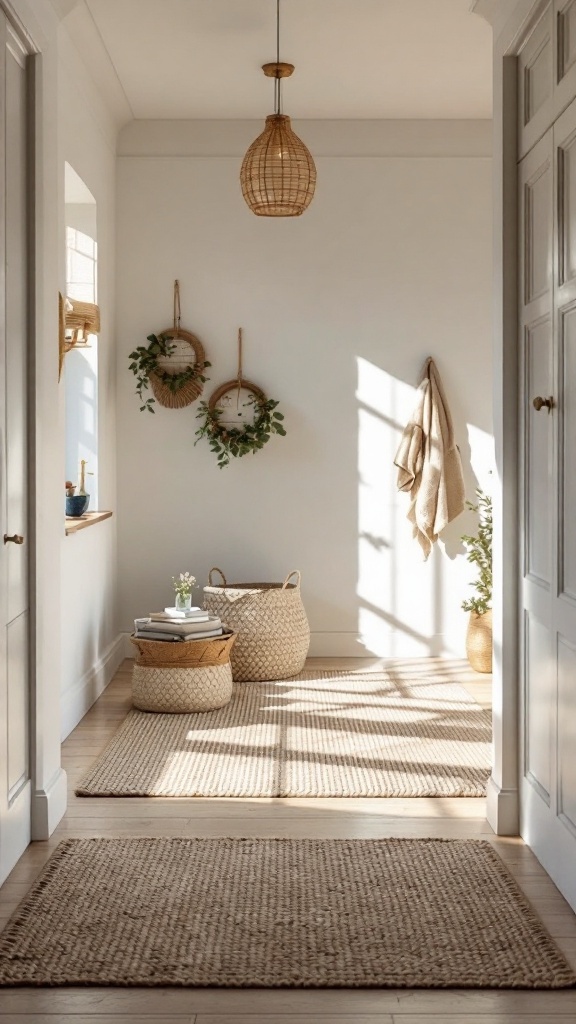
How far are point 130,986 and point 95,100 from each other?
4.11m

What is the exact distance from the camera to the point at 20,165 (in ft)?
9.97

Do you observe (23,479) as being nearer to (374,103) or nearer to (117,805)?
(117,805)

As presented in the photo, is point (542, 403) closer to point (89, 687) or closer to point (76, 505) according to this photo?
point (76, 505)

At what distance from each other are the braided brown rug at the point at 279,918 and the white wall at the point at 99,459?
137 cm

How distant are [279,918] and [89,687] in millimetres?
2433

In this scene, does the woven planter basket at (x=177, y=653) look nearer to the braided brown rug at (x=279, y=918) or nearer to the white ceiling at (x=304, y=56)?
the braided brown rug at (x=279, y=918)

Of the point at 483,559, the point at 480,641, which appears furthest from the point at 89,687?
the point at 483,559

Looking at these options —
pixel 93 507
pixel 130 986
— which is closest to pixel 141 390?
pixel 93 507

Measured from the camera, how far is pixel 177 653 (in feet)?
15.3

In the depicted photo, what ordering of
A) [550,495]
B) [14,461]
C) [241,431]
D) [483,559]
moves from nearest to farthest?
[550,495] → [14,461] → [483,559] → [241,431]

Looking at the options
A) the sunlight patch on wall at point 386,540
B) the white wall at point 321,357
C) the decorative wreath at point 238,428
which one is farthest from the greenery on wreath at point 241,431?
the sunlight patch on wall at point 386,540

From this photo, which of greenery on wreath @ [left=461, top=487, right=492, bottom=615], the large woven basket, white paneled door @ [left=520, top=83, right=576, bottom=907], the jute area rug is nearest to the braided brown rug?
white paneled door @ [left=520, top=83, right=576, bottom=907]

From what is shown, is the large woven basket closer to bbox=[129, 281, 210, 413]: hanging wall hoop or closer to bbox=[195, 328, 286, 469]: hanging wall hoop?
bbox=[195, 328, 286, 469]: hanging wall hoop

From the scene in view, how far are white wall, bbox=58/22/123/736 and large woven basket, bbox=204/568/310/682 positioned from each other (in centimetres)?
60
